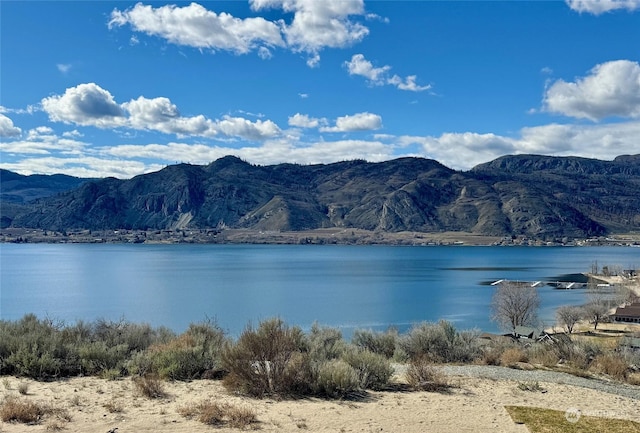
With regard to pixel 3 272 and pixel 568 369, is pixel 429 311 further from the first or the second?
pixel 3 272

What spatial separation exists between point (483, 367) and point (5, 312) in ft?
169

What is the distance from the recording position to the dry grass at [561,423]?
8.69 meters

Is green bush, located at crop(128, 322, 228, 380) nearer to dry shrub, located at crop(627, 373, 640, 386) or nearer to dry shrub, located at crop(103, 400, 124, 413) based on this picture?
dry shrub, located at crop(103, 400, 124, 413)

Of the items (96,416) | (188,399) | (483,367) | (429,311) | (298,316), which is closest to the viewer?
(96,416)

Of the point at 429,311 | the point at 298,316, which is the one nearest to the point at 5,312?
the point at 298,316

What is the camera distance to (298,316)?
170 ft

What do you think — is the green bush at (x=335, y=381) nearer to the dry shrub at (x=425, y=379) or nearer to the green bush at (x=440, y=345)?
the dry shrub at (x=425, y=379)

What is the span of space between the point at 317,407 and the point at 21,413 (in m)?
4.66

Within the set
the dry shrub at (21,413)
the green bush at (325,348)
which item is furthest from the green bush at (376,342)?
the dry shrub at (21,413)

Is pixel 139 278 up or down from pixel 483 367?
down

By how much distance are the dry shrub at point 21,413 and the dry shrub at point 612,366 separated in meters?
13.6

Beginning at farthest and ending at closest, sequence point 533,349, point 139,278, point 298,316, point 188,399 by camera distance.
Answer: point 139,278, point 298,316, point 533,349, point 188,399

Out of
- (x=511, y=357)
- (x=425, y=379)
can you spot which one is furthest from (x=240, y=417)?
(x=511, y=357)

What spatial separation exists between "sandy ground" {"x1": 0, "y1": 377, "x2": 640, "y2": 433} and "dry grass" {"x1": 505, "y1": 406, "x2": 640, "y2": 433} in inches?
9.4
